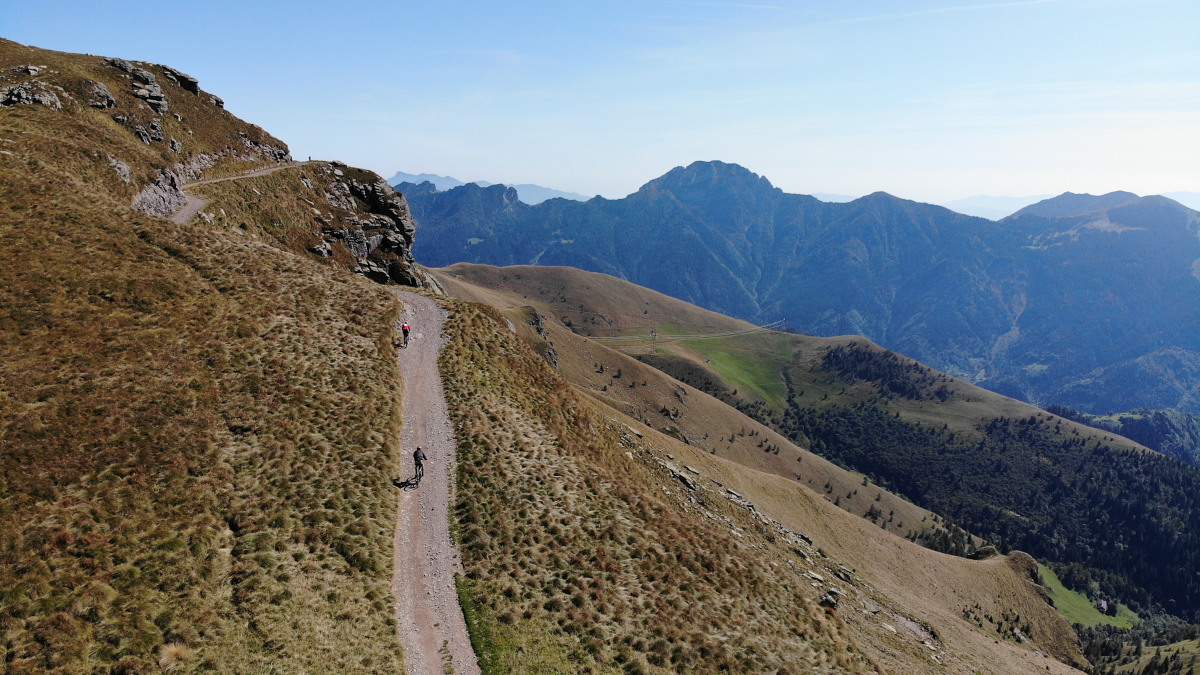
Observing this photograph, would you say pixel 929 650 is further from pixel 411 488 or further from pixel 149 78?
pixel 149 78

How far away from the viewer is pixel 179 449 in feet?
94.1

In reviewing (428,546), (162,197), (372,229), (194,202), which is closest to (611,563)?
(428,546)

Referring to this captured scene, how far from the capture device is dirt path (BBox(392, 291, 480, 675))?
23.2m

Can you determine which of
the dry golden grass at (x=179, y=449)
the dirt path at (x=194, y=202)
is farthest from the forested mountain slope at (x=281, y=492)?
the dirt path at (x=194, y=202)

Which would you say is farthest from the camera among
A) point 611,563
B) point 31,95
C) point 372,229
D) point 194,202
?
point 372,229

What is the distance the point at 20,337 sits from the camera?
31844 millimetres

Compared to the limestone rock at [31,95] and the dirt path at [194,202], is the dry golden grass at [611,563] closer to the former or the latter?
the dirt path at [194,202]

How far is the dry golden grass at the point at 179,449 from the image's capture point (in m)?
20.4

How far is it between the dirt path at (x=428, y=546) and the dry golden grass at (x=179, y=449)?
0.89 meters

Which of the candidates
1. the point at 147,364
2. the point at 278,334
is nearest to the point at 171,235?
the point at 278,334

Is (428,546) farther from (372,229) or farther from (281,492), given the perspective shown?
(372,229)

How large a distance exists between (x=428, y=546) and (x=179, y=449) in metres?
13.9

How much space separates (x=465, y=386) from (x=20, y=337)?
1040 inches

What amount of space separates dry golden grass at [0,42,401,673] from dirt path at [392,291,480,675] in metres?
0.89
